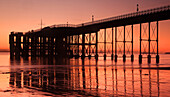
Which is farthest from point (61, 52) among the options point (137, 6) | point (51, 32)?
point (137, 6)


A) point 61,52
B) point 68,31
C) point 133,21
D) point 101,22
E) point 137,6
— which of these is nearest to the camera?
A: point 133,21

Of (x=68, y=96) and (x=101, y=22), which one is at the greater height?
(x=101, y=22)

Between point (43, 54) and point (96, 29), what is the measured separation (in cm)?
3308

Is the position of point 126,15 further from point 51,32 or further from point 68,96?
point 68,96

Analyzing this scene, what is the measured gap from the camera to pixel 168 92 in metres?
12.6

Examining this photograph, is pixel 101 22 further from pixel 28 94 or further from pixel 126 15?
pixel 28 94

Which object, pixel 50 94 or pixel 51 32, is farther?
pixel 51 32

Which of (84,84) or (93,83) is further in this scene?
(93,83)

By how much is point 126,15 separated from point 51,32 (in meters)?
28.1

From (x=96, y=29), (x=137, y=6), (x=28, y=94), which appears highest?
(x=137, y=6)

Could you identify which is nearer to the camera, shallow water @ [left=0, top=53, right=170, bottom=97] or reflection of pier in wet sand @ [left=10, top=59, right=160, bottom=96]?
shallow water @ [left=0, top=53, right=170, bottom=97]

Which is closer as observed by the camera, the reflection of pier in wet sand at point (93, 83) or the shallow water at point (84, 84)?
the shallow water at point (84, 84)

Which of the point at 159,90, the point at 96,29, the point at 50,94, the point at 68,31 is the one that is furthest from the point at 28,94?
the point at 68,31

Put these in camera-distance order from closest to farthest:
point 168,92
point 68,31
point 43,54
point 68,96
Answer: point 68,96 → point 168,92 → point 68,31 → point 43,54
